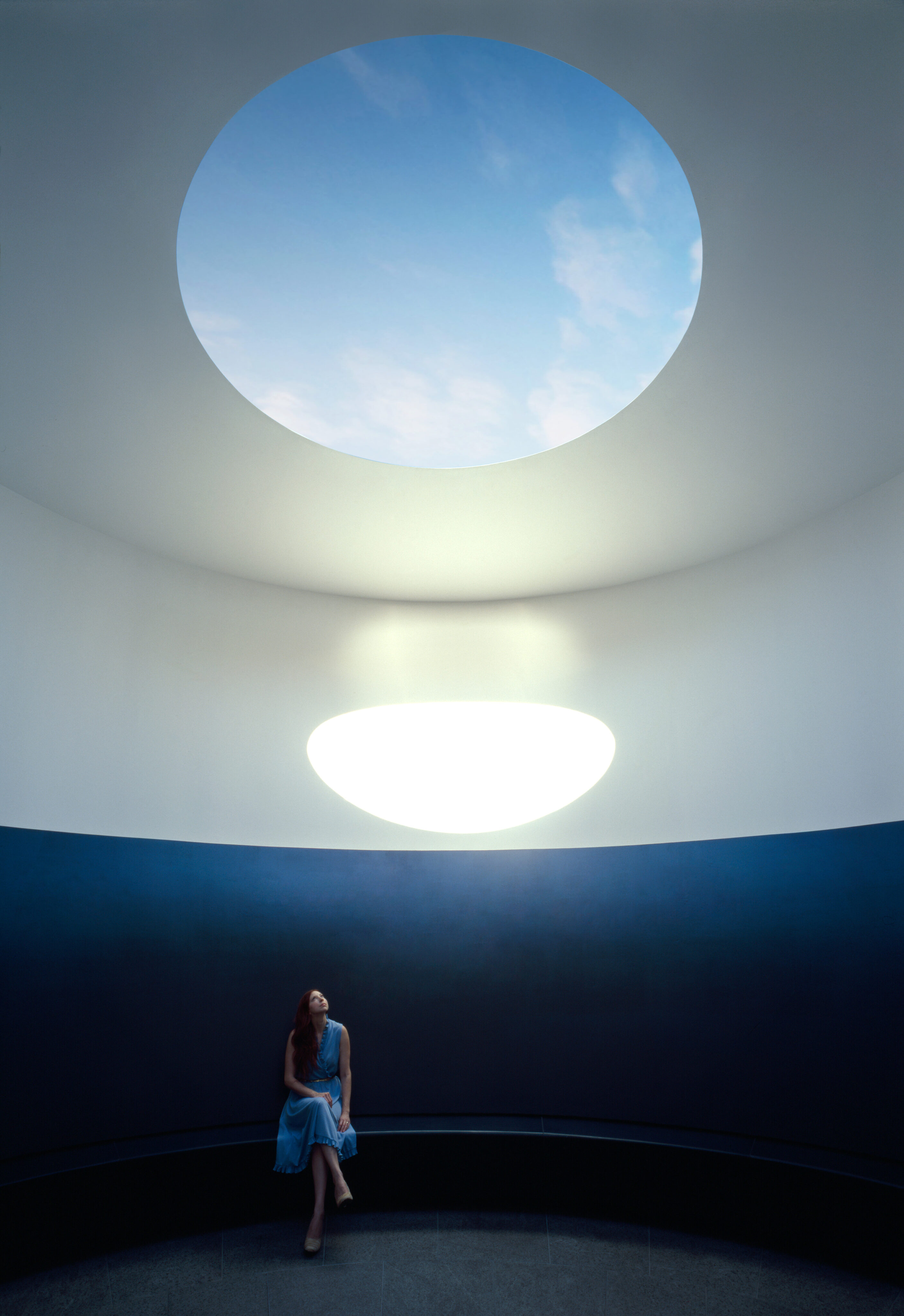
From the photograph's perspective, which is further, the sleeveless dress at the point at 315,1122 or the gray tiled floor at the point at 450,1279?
the sleeveless dress at the point at 315,1122

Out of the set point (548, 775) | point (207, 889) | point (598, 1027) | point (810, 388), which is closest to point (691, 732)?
point (548, 775)

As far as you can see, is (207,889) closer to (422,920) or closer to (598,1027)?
(422,920)

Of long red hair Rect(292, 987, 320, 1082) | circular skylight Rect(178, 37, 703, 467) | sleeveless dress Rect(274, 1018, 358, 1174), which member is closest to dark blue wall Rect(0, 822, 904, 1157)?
long red hair Rect(292, 987, 320, 1082)

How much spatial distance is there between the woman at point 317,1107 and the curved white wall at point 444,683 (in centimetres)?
211

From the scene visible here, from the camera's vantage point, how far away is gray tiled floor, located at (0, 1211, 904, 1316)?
5.52m

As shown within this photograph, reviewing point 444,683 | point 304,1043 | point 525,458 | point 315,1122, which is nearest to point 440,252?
point 525,458

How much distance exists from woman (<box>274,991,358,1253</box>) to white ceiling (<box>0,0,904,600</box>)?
5.11 meters

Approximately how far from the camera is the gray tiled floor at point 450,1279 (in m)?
Answer: 5.52

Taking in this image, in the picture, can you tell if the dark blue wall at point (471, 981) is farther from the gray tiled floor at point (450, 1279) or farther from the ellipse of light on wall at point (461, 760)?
the gray tiled floor at point (450, 1279)

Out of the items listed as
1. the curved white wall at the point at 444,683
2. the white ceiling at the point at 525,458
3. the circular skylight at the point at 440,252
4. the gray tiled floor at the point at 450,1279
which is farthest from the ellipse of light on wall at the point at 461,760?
the gray tiled floor at the point at 450,1279

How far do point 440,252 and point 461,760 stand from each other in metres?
5.58

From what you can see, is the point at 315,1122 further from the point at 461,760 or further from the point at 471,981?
the point at 461,760

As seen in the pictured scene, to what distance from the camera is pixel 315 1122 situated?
6879mm

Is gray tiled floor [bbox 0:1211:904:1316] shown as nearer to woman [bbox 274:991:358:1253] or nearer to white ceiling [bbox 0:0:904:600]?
woman [bbox 274:991:358:1253]
